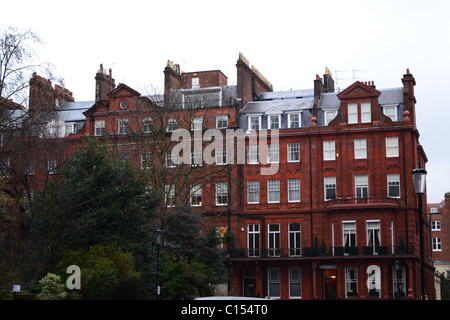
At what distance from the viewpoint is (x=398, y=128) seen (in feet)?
186

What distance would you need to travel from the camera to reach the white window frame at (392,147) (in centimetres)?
5681

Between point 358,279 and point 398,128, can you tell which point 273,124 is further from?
point 358,279

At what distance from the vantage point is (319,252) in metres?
56.6

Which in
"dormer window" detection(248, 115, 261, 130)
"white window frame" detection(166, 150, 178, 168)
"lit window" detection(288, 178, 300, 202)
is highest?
"dormer window" detection(248, 115, 261, 130)

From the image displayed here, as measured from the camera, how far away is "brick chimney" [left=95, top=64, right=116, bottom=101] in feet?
216

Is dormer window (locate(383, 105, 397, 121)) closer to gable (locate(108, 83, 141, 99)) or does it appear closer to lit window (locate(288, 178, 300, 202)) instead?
lit window (locate(288, 178, 300, 202))

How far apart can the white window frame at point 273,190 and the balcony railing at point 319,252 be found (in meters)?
4.29

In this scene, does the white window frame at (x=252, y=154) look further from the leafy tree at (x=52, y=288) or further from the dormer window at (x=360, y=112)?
the leafy tree at (x=52, y=288)

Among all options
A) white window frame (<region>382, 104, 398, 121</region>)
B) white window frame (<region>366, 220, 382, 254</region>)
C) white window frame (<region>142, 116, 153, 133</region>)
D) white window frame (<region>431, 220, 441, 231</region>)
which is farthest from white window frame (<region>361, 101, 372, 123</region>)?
white window frame (<region>431, 220, 441, 231</region>)

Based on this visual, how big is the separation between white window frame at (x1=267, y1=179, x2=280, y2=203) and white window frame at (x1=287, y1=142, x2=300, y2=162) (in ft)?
7.28

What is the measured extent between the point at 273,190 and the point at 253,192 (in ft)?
5.74

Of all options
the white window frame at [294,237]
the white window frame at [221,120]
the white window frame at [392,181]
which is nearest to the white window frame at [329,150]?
the white window frame at [392,181]
